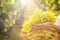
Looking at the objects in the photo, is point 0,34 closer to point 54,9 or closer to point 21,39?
point 21,39

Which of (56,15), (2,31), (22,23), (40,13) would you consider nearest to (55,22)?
(56,15)

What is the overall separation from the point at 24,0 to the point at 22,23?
0.88 feet

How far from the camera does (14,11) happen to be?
1.89 m

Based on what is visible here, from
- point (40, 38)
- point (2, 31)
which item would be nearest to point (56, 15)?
point (40, 38)

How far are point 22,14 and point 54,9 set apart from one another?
1.21ft

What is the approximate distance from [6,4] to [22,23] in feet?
0.95

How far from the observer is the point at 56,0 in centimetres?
180

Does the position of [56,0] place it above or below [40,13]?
above

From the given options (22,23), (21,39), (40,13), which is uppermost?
(40,13)

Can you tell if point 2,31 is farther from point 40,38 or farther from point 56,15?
point 56,15

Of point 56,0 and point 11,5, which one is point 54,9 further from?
point 11,5

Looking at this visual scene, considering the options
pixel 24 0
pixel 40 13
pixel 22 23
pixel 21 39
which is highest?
pixel 24 0

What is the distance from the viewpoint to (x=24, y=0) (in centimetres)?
187

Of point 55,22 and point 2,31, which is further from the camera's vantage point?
point 2,31
